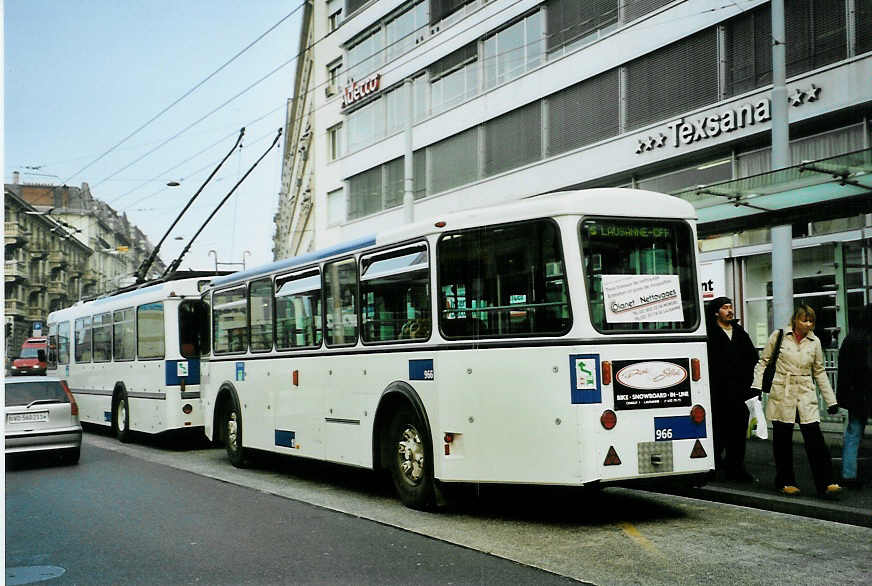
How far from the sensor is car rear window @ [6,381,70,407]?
1404 cm

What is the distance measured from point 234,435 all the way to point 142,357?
14.5 feet

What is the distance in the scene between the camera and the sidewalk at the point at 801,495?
26.5 ft

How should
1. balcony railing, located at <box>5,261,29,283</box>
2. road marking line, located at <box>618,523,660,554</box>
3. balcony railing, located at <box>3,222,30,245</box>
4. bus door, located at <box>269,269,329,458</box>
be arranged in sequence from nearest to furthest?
road marking line, located at <box>618,523,660,554</box>, balcony railing, located at <box>3,222,30,245</box>, balcony railing, located at <box>5,261,29,283</box>, bus door, located at <box>269,269,329,458</box>

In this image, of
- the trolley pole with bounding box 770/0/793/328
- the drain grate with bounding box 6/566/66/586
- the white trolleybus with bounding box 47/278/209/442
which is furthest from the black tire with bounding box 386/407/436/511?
the white trolleybus with bounding box 47/278/209/442

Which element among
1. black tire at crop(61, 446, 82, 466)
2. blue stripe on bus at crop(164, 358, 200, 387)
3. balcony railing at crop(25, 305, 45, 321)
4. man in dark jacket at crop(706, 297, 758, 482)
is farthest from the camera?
balcony railing at crop(25, 305, 45, 321)

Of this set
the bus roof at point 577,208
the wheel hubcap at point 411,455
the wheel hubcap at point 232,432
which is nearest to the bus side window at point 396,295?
the bus roof at point 577,208

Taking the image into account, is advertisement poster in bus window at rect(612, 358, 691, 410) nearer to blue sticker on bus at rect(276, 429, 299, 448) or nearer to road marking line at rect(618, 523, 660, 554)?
road marking line at rect(618, 523, 660, 554)

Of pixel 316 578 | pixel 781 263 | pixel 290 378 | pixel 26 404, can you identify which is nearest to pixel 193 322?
pixel 26 404

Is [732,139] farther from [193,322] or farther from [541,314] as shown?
[541,314]

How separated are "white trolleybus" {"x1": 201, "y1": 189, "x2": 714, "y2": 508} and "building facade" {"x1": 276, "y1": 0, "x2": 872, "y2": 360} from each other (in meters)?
2.36

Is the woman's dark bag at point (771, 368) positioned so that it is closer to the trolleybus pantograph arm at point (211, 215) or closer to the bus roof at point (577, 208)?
the bus roof at point (577, 208)

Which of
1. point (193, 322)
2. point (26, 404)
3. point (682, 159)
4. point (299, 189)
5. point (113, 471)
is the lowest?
point (113, 471)

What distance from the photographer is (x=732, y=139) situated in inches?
800

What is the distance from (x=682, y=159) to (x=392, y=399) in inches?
565
